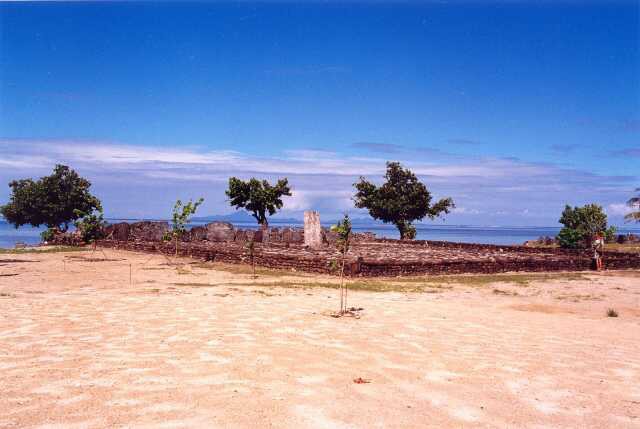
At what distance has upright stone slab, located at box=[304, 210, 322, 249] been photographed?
31562 millimetres

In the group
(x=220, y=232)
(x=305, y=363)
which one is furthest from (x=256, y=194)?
(x=305, y=363)

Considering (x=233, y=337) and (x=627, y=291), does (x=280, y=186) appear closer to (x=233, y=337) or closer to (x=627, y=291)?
(x=627, y=291)

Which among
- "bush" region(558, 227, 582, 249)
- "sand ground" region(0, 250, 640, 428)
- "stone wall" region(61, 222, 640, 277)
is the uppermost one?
"bush" region(558, 227, 582, 249)

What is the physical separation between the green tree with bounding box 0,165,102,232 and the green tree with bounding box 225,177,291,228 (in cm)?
1394

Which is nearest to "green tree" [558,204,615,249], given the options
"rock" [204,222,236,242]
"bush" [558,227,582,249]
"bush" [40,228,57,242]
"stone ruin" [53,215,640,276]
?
A: "bush" [558,227,582,249]

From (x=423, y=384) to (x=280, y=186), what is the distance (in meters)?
40.5

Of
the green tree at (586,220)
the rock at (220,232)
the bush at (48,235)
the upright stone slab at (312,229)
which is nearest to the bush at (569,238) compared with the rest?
the green tree at (586,220)

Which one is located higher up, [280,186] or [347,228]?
[280,186]

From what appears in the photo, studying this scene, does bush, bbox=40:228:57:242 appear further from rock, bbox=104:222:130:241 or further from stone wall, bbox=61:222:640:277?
rock, bbox=104:222:130:241

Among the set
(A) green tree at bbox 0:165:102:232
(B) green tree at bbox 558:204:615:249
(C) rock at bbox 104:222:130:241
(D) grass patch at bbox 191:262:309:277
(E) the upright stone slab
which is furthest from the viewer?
(A) green tree at bbox 0:165:102:232

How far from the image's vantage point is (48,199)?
49031mm

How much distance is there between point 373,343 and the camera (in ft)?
25.1

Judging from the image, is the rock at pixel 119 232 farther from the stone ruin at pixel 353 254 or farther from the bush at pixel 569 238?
the bush at pixel 569 238

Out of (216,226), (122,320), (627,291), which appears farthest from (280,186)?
(122,320)
